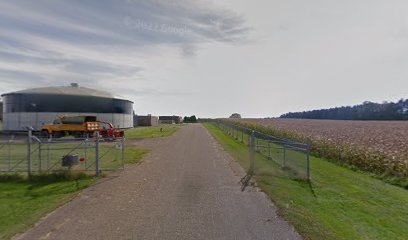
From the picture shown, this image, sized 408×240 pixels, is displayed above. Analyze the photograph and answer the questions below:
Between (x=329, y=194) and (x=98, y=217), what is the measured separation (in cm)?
668

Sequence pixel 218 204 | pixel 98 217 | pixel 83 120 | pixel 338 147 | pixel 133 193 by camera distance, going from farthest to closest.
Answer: pixel 83 120
pixel 338 147
pixel 133 193
pixel 218 204
pixel 98 217

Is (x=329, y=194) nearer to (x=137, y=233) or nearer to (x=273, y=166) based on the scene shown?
(x=273, y=166)

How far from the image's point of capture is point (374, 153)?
14.0 metres

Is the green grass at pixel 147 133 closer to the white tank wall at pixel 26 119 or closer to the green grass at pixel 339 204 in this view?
the white tank wall at pixel 26 119

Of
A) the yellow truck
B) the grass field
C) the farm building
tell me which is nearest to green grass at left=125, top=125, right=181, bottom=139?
the yellow truck

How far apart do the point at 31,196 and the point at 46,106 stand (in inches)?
1527

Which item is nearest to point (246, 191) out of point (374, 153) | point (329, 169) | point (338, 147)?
point (329, 169)

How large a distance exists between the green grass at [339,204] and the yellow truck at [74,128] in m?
23.8

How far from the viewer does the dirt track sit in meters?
5.46

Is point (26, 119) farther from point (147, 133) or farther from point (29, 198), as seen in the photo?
point (29, 198)

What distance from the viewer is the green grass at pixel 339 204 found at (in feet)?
19.1

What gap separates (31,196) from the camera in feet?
26.8

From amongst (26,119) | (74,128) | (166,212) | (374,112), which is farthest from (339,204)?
(374,112)

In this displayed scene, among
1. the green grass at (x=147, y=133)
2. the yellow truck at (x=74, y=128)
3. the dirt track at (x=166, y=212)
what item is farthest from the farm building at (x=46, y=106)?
the dirt track at (x=166, y=212)
